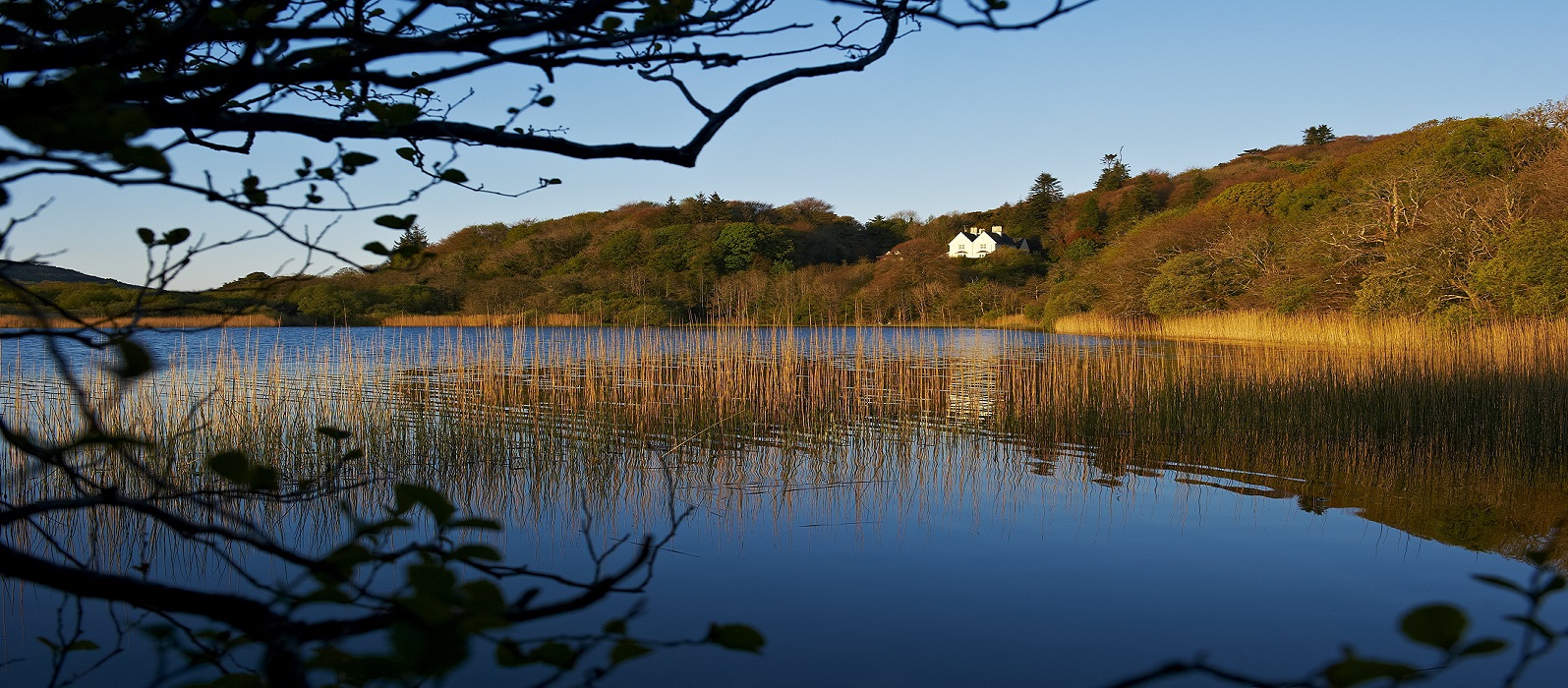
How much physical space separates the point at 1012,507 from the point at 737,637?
155 inches

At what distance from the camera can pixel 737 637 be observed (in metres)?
0.83

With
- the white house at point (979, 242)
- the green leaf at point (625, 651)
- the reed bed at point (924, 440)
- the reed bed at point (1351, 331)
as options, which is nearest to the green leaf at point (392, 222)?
the green leaf at point (625, 651)

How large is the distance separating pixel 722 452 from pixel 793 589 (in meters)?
2.31

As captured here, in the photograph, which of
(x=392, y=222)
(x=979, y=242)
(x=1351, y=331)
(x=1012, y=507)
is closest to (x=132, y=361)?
(x=392, y=222)

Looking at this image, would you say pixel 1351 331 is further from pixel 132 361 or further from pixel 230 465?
pixel 132 361

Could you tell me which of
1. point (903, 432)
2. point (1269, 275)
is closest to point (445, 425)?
point (903, 432)

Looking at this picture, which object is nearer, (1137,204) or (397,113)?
(397,113)

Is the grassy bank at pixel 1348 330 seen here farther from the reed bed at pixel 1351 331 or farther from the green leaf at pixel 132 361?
the green leaf at pixel 132 361

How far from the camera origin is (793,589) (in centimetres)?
347

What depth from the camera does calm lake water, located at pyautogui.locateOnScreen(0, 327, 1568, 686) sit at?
9.78ft

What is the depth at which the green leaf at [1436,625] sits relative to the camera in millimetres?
680

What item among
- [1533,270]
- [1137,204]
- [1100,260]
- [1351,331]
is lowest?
[1351,331]

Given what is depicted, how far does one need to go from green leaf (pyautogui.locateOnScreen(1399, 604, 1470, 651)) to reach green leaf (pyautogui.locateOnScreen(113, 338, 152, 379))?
33.6 inches

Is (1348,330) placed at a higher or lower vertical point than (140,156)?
lower
